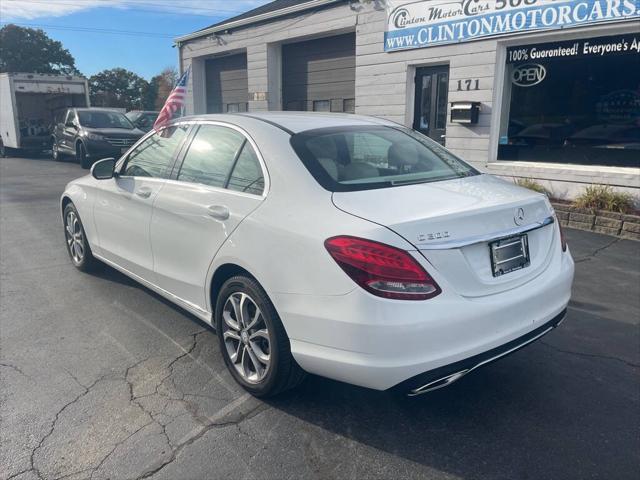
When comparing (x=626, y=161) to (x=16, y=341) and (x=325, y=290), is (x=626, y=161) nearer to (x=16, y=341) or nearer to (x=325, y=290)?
(x=325, y=290)

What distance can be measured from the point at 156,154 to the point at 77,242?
72.9 inches

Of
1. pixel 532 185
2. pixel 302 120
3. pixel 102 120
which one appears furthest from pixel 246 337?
pixel 102 120

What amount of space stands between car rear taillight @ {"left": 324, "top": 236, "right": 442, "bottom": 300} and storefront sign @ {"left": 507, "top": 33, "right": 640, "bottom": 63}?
741 cm

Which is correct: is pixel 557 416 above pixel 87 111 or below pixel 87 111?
below

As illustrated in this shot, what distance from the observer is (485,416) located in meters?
2.94

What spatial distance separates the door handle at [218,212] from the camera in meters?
3.18

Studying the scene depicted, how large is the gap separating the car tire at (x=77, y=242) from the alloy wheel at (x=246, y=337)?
8.75 feet

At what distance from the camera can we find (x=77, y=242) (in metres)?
5.43

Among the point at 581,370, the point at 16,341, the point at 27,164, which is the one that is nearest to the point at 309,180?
the point at 581,370

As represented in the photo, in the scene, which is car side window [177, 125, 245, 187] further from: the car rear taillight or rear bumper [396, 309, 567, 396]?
rear bumper [396, 309, 567, 396]

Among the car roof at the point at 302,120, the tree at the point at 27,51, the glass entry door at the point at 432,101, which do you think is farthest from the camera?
the tree at the point at 27,51

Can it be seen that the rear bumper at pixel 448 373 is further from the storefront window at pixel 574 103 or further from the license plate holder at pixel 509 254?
the storefront window at pixel 574 103

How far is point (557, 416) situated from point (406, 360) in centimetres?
115

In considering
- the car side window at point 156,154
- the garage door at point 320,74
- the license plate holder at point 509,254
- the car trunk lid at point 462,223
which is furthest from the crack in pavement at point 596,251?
the garage door at point 320,74
